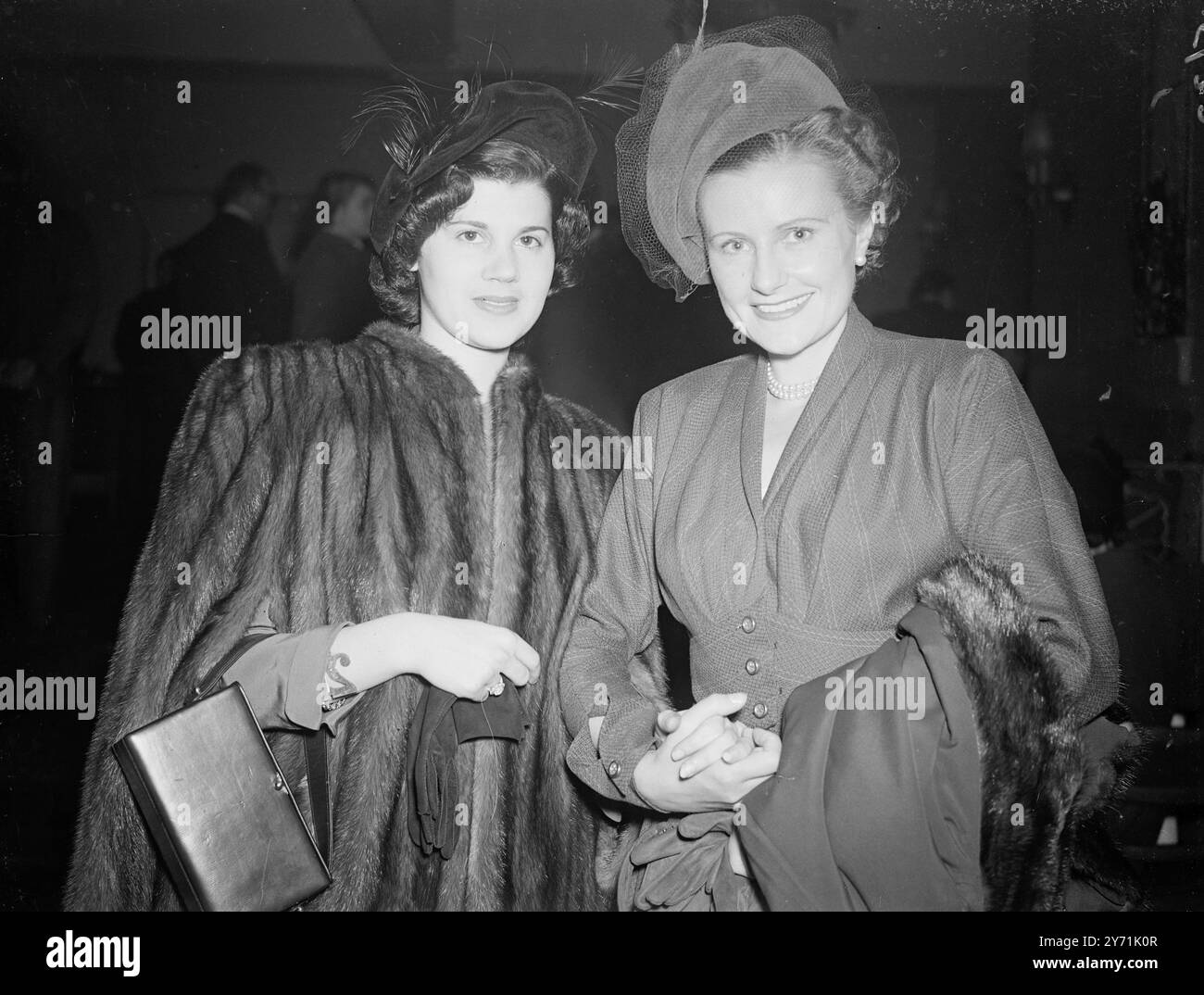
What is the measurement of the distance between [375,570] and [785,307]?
3.18ft

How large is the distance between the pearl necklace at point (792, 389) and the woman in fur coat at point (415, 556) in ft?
1.20

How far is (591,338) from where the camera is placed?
2266mm

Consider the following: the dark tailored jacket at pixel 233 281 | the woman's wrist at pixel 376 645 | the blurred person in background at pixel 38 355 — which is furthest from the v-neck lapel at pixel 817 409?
the blurred person in background at pixel 38 355

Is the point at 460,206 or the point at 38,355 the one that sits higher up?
the point at 460,206

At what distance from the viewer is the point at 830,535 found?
2.08 meters

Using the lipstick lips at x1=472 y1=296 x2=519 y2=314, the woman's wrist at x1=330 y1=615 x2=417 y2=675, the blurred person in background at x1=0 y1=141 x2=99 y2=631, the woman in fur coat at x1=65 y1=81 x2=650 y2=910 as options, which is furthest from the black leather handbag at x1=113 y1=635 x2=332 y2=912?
the lipstick lips at x1=472 y1=296 x2=519 y2=314

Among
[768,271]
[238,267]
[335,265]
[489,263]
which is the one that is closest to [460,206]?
[489,263]

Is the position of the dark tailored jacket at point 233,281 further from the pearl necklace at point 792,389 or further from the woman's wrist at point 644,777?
the woman's wrist at point 644,777

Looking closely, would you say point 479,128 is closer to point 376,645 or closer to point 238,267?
point 238,267

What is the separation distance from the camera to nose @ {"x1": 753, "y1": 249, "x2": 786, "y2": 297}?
2.11 m

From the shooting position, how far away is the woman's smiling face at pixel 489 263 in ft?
7.17

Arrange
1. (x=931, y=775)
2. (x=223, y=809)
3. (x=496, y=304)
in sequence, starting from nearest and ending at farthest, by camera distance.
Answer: (x=931, y=775), (x=223, y=809), (x=496, y=304)

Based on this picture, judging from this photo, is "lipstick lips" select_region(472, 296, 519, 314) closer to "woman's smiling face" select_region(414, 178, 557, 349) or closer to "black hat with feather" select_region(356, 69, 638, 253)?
"woman's smiling face" select_region(414, 178, 557, 349)
